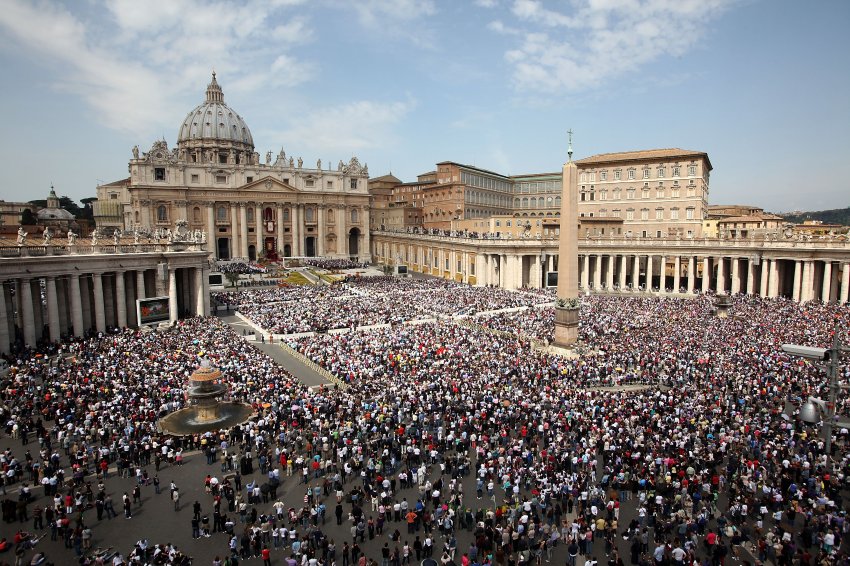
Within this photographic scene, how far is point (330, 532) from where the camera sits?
15305mm

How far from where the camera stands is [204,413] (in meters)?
22.7

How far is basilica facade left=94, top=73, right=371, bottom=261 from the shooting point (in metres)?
93.6

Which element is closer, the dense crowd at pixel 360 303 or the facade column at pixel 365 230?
the dense crowd at pixel 360 303

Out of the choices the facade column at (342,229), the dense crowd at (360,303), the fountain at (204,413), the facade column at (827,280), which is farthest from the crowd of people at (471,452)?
the facade column at (342,229)

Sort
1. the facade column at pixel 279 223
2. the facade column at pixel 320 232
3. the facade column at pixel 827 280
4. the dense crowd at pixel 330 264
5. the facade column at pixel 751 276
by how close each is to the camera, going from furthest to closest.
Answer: the facade column at pixel 320 232
the facade column at pixel 279 223
the dense crowd at pixel 330 264
the facade column at pixel 751 276
the facade column at pixel 827 280

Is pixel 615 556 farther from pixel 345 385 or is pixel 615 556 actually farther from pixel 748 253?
pixel 748 253

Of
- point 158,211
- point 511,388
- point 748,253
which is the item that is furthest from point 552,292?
point 158,211

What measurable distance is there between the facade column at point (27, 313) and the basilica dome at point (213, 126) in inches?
3632

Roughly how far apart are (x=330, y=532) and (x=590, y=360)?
64.9 feet

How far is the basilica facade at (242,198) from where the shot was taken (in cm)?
9362

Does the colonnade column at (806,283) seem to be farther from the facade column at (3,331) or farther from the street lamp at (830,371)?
the facade column at (3,331)

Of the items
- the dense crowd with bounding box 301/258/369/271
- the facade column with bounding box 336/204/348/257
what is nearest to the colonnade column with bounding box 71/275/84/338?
the dense crowd with bounding box 301/258/369/271

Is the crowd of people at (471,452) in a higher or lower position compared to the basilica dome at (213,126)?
lower

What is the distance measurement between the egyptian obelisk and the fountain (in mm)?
20320
